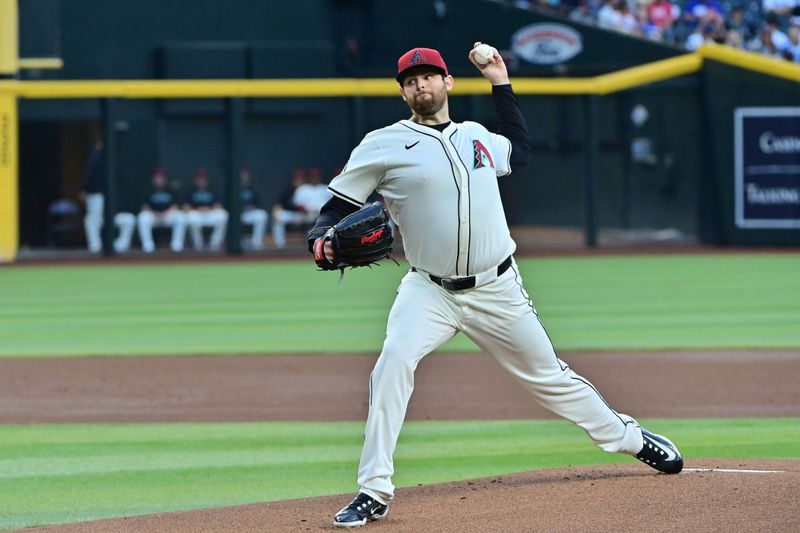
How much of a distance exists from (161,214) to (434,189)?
55.2ft

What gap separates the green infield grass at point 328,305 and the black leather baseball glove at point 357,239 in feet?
18.6

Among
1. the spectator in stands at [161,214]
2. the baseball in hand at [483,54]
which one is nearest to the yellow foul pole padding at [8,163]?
the spectator in stands at [161,214]

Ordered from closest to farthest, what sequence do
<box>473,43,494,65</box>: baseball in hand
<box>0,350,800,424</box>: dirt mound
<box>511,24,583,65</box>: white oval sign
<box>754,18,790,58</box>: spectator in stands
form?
<box>473,43,494,65</box>: baseball in hand < <box>0,350,800,424</box>: dirt mound < <box>754,18,790,58</box>: spectator in stands < <box>511,24,583,65</box>: white oval sign

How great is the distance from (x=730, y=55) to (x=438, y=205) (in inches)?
678

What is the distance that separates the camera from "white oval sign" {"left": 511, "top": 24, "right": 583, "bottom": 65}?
83.8 ft

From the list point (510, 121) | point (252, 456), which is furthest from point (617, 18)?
point (510, 121)

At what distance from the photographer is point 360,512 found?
197 inches

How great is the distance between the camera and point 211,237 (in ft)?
72.2

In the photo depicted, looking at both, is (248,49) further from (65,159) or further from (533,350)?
(533,350)

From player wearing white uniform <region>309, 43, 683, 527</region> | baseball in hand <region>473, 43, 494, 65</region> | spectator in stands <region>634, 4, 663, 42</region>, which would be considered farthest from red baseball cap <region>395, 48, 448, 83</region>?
spectator in stands <region>634, 4, 663, 42</region>

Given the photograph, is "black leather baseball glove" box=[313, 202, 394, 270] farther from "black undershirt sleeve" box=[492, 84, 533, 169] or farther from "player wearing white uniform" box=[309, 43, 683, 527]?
"black undershirt sleeve" box=[492, 84, 533, 169]

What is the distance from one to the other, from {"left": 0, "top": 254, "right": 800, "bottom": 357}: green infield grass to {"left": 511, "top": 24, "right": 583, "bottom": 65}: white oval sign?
6432 millimetres

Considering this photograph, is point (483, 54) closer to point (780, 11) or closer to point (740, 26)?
point (740, 26)

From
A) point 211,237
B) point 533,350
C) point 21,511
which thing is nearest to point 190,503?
point 21,511
